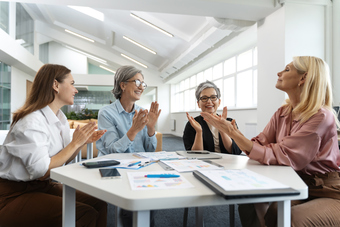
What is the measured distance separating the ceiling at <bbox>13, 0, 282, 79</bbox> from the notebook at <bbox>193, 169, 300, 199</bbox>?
3.30 m

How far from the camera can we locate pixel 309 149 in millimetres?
1282

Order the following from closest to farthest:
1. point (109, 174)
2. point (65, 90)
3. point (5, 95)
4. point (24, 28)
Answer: point (109, 174)
point (65, 90)
point (5, 95)
point (24, 28)

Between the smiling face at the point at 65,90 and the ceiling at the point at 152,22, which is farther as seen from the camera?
the ceiling at the point at 152,22

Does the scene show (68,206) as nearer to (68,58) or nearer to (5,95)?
(5,95)

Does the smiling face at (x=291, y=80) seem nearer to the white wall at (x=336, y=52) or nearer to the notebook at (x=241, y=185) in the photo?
the notebook at (x=241, y=185)

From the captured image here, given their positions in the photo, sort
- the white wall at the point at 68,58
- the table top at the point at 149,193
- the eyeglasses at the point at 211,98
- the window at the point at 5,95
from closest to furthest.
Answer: the table top at the point at 149,193, the eyeglasses at the point at 211,98, the window at the point at 5,95, the white wall at the point at 68,58

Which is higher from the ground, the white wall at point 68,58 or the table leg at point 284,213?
the white wall at point 68,58

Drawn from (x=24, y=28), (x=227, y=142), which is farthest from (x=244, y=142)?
(x=24, y=28)

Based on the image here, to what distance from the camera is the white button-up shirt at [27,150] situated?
1.24 metres

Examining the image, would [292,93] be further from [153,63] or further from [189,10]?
[153,63]

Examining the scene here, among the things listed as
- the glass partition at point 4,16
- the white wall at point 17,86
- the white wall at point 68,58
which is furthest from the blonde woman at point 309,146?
the white wall at point 68,58

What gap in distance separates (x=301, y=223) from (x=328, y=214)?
0.54ft

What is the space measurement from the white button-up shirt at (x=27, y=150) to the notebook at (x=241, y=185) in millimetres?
803

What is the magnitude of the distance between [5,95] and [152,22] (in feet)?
18.4
